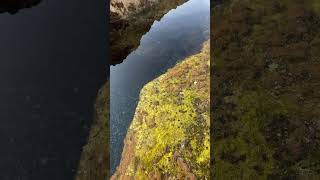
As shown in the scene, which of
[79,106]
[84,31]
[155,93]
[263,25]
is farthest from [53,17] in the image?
[263,25]

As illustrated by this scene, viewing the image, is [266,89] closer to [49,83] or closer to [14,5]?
[49,83]

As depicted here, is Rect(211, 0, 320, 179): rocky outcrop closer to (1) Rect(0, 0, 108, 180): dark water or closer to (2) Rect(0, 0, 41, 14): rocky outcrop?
(1) Rect(0, 0, 108, 180): dark water

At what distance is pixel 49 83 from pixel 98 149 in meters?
3.30

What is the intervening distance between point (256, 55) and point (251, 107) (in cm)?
200

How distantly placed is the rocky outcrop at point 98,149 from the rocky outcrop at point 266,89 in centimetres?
318

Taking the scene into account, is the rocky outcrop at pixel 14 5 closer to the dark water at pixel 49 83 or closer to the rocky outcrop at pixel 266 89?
the dark water at pixel 49 83

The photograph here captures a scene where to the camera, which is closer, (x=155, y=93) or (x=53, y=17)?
(x=155, y=93)

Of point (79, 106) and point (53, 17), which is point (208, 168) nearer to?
point (79, 106)

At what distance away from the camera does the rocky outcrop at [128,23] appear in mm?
12805

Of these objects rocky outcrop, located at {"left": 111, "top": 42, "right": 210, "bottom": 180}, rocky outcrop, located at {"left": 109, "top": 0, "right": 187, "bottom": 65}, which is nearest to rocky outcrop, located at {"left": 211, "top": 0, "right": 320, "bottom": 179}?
rocky outcrop, located at {"left": 111, "top": 42, "right": 210, "bottom": 180}

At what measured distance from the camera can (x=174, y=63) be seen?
1286 cm

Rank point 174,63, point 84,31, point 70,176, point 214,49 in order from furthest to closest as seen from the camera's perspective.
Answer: point 84,31 < point 174,63 < point 214,49 < point 70,176

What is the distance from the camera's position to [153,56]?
44.7 ft

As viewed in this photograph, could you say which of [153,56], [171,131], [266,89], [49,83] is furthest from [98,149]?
[266,89]
